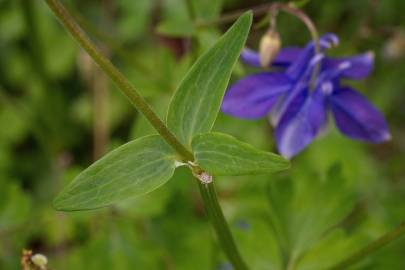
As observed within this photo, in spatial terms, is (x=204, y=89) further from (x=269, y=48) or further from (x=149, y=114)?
(x=269, y=48)

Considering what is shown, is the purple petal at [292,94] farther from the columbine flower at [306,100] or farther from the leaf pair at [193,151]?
the leaf pair at [193,151]

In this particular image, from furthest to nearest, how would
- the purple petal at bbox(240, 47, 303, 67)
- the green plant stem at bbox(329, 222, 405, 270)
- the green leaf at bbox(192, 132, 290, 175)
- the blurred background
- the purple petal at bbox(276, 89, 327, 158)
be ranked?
the blurred background → the purple petal at bbox(240, 47, 303, 67) → the purple petal at bbox(276, 89, 327, 158) → the green plant stem at bbox(329, 222, 405, 270) → the green leaf at bbox(192, 132, 290, 175)

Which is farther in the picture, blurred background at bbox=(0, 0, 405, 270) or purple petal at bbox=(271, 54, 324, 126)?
blurred background at bbox=(0, 0, 405, 270)

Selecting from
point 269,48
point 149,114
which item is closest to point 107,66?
point 149,114

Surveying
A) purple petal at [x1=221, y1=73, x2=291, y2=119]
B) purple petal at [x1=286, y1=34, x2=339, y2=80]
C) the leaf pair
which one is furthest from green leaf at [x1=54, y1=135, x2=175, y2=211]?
purple petal at [x1=286, y1=34, x2=339, y2=80]

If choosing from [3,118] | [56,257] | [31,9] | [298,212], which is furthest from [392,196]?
[3,118]

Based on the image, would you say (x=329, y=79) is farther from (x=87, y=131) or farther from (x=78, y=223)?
(x=87, y=131)

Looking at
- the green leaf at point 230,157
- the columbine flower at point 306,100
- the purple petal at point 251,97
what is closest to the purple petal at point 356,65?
the columbine flower at point 306,100

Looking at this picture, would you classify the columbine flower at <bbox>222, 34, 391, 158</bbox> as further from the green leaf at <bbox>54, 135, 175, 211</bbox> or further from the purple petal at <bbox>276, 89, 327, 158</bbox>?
the green leaf at <bbox>54, 135, 175, 211</bbox>
